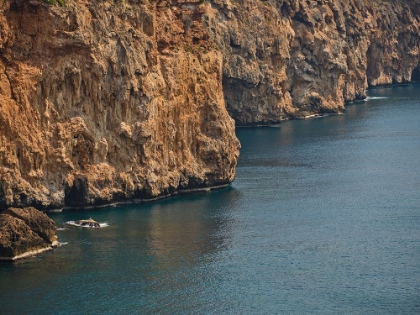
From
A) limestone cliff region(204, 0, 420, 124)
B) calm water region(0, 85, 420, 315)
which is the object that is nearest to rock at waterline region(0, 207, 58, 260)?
calm water region(0, 85, 420, 315)

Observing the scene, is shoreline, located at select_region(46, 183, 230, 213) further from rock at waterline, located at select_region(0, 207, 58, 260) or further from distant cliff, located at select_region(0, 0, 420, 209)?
rock at waterline, located at select_region(0, 207, 58, 260)

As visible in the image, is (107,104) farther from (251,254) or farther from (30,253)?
(251,254)

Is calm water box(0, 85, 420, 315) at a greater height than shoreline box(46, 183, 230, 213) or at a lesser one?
lesser

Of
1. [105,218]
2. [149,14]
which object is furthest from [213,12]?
[105,218]

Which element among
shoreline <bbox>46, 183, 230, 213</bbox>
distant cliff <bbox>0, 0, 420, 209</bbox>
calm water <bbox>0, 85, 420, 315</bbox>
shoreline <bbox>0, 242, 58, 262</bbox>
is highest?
distant cliff <bbox>0, 0, 420, 209</bbox>

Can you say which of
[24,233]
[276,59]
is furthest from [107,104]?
[276,59]

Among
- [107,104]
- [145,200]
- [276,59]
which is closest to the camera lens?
[107,104]

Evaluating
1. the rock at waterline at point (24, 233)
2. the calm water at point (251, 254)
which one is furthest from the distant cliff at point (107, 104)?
the rock at waterline at point (24, 233)
